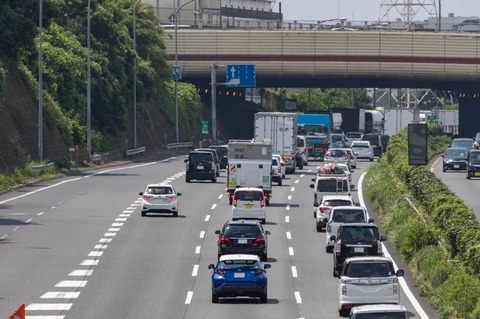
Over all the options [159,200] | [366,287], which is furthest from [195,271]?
[159,200]

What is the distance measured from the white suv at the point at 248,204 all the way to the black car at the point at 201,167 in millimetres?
20844

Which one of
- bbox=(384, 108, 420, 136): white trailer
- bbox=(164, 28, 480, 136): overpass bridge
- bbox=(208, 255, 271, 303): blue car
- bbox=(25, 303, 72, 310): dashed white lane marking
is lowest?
bbox=(25, 303, 72, 310): dashed white lane marking

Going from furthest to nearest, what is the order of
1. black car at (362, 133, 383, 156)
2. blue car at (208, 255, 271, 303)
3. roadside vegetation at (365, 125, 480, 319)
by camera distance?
black car at (362, 133, 383, 156) < blue car at (208, 255, 271, 303) < roadside vegetation at (365, 125, 480, 319)

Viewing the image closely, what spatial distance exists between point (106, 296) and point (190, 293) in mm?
2341

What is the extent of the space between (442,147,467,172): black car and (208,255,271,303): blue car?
53.7 meters

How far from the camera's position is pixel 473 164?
8256 cm

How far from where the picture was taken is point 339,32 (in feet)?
420

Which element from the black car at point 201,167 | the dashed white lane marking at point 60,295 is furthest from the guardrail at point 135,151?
the dashed white lane marking at point 60,295

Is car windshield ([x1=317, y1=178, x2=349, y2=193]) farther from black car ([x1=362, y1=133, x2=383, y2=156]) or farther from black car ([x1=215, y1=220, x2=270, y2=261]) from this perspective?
black car ([x1=362, y1=133, x2=383, y2=156])

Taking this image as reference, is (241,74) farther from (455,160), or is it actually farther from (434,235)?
(434,235)

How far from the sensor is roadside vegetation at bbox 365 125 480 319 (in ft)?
108

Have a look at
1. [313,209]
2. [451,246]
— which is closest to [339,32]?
[313,209]

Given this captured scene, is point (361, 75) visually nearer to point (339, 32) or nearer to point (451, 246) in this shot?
point (339, 32)

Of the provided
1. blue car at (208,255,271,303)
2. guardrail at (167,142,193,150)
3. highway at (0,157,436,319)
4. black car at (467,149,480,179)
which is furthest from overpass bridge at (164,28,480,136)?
blue car at (208,255,271,303)
